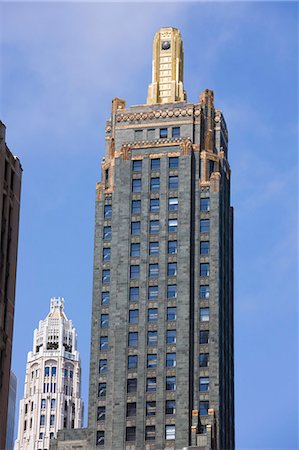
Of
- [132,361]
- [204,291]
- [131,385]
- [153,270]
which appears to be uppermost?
[153,270]

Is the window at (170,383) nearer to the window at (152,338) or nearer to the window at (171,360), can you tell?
the window at (171,360)

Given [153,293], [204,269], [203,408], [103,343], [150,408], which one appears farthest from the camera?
[204,269]

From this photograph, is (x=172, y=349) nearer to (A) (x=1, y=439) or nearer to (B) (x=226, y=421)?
(B) (x=226, y=421)

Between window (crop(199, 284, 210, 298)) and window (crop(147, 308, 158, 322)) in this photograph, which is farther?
window (crop(199, 284, 210, 298))

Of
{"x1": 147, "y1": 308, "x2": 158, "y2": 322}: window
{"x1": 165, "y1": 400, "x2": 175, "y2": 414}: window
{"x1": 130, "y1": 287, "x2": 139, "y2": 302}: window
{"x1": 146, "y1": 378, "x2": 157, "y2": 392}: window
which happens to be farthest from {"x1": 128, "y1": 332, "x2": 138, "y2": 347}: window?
{"x1": 165, "y1": 400, "x2": 175, "y2": 414}: window

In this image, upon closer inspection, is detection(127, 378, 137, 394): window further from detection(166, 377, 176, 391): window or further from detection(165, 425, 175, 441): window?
detection(165, 425, 175, 441): window

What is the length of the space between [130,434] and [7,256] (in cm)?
8958

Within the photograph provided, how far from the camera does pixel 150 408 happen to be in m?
192

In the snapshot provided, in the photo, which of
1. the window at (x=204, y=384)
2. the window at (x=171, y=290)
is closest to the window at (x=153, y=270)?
the window at (x=171, y=290)

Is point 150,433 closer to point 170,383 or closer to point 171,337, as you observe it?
point 170,383

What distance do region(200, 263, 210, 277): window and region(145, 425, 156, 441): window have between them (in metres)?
22.2

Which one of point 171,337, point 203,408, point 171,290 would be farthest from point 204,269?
point 203,408

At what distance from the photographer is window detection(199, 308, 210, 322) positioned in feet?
644

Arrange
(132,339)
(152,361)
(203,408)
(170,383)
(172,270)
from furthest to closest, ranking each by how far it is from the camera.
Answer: (172,270), (132,339), (152,361), (170,383), (203,408)
